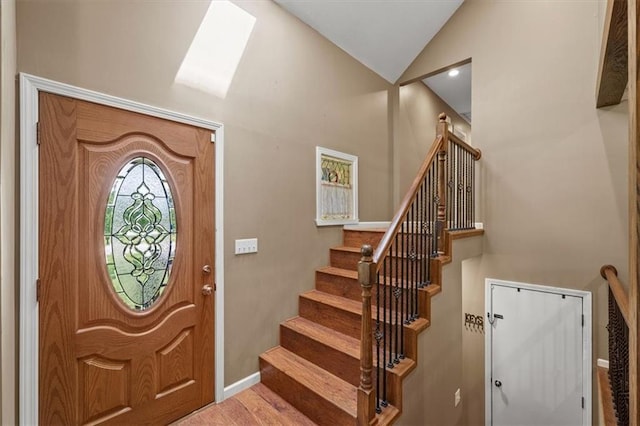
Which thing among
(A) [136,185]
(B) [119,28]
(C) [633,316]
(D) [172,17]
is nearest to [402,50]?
(D) [172,17]

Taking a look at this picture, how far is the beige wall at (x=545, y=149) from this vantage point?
252 centimetres

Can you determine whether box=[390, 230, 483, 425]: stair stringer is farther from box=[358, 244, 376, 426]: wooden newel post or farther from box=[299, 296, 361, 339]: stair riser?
box=[299, 296, 361, 339]: stair riser

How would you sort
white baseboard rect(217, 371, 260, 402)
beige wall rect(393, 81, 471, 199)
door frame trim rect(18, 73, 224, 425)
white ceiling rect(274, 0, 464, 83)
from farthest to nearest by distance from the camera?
beige wall rect(393, 81, 471, 199)
white ceiling rect(274, 0, 464, 83)
white baseboard rect(217, 371, 260, 402)
door frame trim rect(18, 73, 224, 425)

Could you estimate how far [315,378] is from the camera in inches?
85.3

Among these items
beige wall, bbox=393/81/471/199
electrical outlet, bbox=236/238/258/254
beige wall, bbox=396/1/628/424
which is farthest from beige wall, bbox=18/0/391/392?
beige wall, bbox=396/1/628/424

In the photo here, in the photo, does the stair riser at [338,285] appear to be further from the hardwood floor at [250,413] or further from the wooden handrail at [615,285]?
the wooden handrail at [615,285]

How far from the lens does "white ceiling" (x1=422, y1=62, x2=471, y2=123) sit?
445 centimetres

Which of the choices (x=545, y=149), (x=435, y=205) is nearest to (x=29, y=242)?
(x=435, y=205)

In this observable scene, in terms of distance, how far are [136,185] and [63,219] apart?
0.42 metres

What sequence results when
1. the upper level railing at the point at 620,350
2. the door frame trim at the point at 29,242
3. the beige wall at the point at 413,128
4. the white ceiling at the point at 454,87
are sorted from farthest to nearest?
1. the white ceiling at the point at 454,87
2. the beige wall at the point at 413,128
3. the upper level railing at the point at 620,350
4. the door frame trim at the point at 29,242

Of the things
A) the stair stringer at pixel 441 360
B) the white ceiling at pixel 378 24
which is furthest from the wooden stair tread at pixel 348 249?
the white ceiling at pixel 378 24

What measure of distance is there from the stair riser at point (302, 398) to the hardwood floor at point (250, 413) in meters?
0.05

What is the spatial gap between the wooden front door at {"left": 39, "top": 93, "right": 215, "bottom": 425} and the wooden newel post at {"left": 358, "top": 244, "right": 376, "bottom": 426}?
1.17 meters

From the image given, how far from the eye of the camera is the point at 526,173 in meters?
2.91
